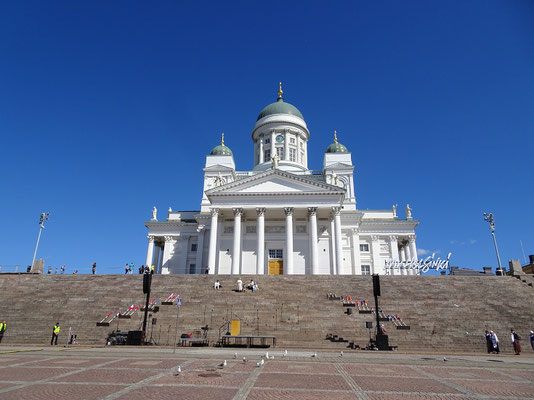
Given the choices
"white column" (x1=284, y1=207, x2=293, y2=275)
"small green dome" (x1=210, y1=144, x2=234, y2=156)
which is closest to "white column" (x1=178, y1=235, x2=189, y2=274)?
"small green dome" (x1=210, y1=144, x2=234, y2=156)

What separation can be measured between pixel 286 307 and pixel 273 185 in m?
19.9

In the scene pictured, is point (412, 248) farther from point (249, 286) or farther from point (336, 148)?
point (249, 286)

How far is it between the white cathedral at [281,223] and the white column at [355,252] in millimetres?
128

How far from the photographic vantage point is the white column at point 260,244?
37.0m

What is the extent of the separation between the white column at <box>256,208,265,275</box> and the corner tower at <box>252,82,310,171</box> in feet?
55.8

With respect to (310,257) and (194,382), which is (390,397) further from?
(310,257)

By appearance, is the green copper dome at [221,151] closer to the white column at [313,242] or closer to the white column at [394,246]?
the white column at [313,242]

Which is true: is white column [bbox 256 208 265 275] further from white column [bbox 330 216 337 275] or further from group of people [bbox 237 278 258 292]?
group of people [bbox 237 278 258 292]

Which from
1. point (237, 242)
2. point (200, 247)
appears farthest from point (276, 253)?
point (200, 247)

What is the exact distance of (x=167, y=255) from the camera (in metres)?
49.2

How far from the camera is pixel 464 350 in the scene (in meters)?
18.3

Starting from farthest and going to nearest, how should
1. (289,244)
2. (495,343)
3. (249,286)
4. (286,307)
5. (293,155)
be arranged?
1. (293,155)
2. (289,244)
3. (249,286)
4. (286,307)
5. (495,343)

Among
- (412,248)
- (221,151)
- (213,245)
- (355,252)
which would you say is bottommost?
(213,245)

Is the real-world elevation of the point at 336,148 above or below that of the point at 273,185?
above
